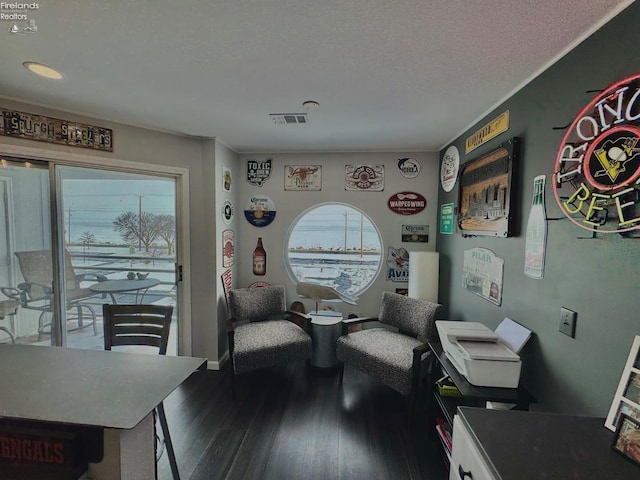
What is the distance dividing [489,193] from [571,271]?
32.0 inches

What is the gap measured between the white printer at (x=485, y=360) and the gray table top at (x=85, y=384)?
141 centimetres

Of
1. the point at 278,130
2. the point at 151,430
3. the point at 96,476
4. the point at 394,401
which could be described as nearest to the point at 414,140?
the point at 278,130

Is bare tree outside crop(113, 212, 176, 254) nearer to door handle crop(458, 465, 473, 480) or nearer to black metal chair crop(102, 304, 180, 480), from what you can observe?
black metal chair crop(102, 304, 180, 480)

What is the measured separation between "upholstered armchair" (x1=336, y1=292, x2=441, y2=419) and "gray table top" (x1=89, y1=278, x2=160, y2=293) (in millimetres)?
1974

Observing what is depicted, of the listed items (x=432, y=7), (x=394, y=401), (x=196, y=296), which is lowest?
(x=394, y=401)

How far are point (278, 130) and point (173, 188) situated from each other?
121 centimetres

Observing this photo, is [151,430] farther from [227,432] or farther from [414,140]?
[414,140]

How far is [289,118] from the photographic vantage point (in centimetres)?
217

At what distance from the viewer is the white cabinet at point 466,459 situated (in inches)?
36.4

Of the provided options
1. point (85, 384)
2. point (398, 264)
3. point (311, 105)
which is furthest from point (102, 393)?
point (398, 264)

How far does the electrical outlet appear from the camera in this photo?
3.97 ft

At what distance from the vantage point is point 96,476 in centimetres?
110

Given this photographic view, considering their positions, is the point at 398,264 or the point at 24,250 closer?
the point at 24,250

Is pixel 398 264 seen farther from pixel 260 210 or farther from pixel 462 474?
pixel 462 474
